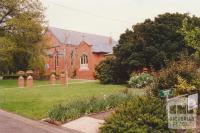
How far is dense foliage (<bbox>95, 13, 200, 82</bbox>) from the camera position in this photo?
31047 millimetres

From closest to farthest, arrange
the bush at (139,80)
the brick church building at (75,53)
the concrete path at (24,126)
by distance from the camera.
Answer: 1. the concrete path at (24,126)
2. the bush at (139,80)
3. the brick church building at (75,53)

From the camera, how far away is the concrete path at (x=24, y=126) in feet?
40.8

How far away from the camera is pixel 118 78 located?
34688mm

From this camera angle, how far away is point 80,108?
578 inches

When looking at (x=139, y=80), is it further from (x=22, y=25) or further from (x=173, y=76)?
(x=22, y=25)

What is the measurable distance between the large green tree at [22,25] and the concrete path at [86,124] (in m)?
26.8

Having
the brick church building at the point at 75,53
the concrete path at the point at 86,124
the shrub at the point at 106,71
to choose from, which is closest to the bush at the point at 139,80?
the shrub at the point at 106,71

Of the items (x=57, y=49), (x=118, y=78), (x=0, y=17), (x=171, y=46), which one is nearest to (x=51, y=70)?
(x=57, y=49)

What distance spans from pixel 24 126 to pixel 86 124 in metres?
2.22

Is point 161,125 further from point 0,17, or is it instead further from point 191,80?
point 0,17

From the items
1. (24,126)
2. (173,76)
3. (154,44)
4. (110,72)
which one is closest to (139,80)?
(154,44)

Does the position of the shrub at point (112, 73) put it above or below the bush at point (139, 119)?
above

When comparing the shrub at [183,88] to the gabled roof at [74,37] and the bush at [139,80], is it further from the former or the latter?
the gabled roof at [74,37]

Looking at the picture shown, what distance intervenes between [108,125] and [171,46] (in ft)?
67.6
